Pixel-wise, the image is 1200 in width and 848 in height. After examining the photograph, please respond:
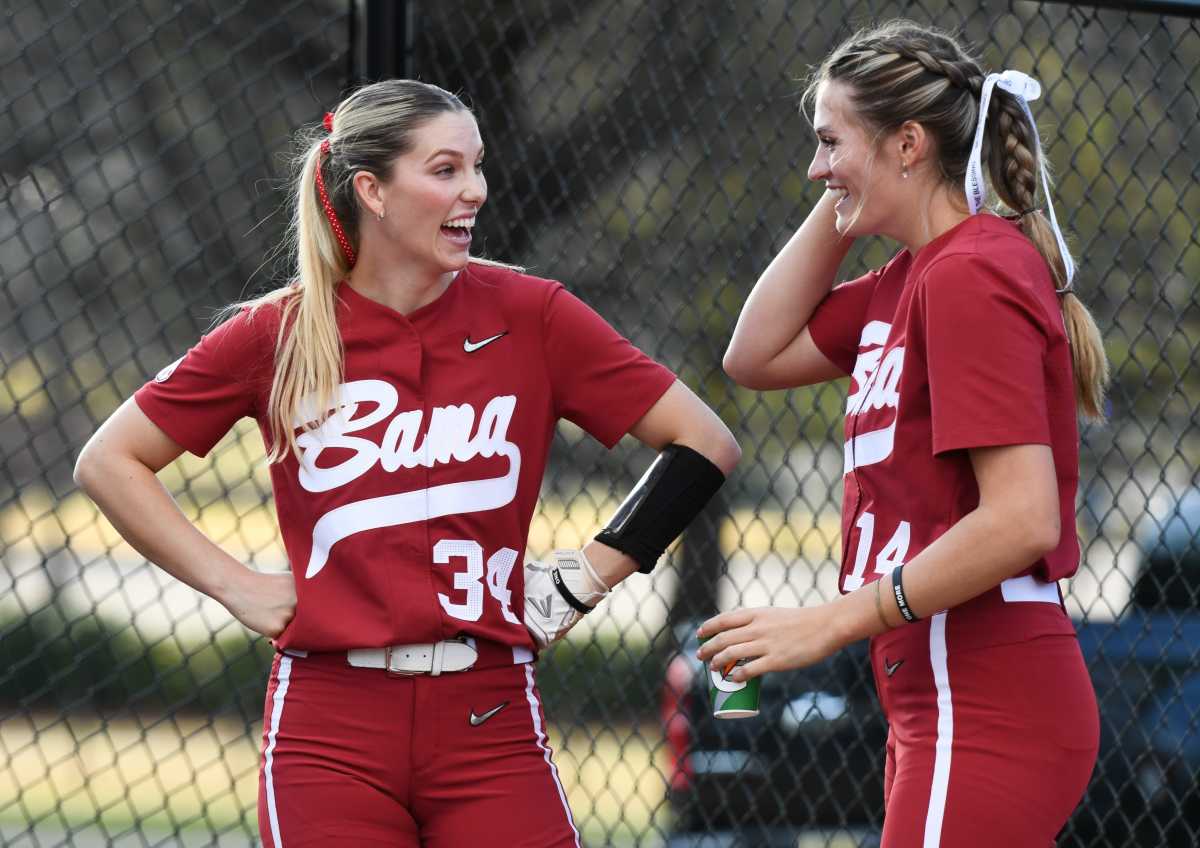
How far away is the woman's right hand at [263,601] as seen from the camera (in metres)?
2.06

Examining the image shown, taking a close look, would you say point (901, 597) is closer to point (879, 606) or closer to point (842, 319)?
point (879, 606)

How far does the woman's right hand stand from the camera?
81.3 inches

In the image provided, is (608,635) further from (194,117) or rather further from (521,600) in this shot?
(521,600)

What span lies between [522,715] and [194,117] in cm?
343

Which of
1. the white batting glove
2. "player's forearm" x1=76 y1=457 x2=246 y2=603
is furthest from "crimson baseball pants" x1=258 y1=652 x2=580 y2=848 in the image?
"player's forearm" x1=76 y1=457 x2=246 y2=603

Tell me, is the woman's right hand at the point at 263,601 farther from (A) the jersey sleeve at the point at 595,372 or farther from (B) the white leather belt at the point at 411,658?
(A) the jersey sleeve at the point at 595,372

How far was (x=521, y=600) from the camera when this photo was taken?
7.00ft

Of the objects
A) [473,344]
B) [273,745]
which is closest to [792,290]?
[473,344]

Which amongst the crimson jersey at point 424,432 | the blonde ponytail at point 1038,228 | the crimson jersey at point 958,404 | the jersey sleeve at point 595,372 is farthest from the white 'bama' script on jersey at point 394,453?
the blonde ponytail at point 1038,228

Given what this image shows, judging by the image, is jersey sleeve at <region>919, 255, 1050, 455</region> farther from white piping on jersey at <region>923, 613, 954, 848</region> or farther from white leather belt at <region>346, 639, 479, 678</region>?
white leather belt at <region>346, 639, 479, 678</region>

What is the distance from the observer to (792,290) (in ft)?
7.32

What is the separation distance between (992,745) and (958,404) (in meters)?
0.43

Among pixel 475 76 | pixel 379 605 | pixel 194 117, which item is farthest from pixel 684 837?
pixel 194 117

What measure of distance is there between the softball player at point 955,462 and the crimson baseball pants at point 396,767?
1.24 feet
